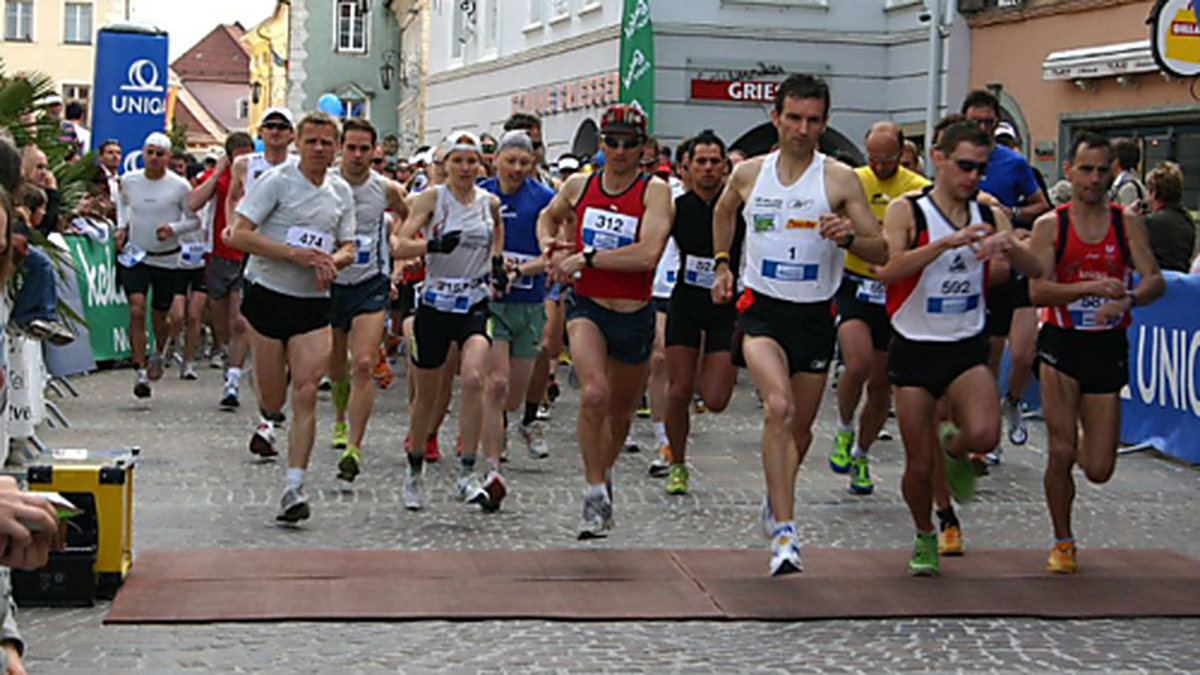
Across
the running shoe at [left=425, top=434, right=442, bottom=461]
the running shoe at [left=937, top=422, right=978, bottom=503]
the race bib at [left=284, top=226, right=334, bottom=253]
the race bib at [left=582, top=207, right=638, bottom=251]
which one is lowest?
the running shoe at [left=425, top=434, right=442, bottom=461]

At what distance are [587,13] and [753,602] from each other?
28.8 meters

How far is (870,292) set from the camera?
11602 mm

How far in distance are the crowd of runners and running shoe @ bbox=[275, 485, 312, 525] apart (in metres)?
0.01

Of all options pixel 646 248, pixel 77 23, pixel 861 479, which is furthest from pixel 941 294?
pixel 77 23

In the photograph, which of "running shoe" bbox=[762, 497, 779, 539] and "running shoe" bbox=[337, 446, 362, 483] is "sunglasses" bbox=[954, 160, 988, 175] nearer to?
"running shoe" bbox=[762, 497, 779, 539]

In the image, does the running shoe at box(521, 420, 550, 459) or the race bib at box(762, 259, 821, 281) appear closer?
the race bib at box(762, 259, 821, 281)

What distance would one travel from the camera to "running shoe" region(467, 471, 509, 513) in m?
10.9

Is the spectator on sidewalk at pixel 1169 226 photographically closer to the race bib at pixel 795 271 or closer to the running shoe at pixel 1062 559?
the running shoe at pixel 1062 559

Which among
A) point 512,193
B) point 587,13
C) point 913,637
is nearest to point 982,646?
point 913,637

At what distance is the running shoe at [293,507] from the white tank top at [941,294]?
314 cm

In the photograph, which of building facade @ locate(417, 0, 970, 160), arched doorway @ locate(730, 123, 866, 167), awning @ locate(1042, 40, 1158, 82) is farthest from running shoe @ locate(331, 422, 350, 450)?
arched doorway @ locate(730, 123, 866, 167)

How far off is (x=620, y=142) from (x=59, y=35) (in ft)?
270

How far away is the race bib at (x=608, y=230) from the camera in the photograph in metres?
10.0

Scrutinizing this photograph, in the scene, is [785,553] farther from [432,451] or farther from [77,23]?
[77,23]
